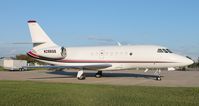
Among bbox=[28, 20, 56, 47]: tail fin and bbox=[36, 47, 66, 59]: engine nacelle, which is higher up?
bbox=[28, 20, 56, 47]: tail fin

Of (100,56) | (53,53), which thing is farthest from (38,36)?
(100,56)

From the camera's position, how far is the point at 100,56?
30.8 metres

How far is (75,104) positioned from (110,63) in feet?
66.7

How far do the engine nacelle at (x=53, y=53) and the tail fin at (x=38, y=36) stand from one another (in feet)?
4.30

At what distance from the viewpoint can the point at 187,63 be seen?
2652 cm

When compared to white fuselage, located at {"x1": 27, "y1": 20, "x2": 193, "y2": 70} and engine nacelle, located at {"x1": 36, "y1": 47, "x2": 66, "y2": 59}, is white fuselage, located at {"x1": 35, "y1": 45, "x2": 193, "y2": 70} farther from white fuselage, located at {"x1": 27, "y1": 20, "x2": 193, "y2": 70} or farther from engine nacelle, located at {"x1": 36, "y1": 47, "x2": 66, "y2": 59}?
engine nacelle, located at {"x1": 36, "y1": 47, "x2": 66, "y2": 59}

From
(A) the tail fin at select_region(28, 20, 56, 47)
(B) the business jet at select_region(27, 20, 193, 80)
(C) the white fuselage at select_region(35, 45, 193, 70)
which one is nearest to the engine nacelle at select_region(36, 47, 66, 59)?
(B) the business jet at select_region(27, 20, 193, 80)

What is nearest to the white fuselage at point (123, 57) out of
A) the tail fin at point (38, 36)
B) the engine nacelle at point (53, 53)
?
the engine nacelle at point (53, 53)

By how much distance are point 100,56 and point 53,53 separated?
16.0 ft

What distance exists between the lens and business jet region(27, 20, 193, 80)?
Answer: 2762cm

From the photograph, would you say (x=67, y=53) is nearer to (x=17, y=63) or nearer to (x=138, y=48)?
(x=138, y=48)

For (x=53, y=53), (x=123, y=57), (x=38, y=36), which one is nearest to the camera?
(x=123, y=57)

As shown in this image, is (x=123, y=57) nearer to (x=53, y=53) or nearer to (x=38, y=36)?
(x=53, y=53)

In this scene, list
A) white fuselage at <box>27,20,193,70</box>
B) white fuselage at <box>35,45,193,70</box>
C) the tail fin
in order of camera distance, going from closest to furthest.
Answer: white fuselage at <box>35,45,193,70</box>, white fuselage at <box>27,20,193,70</box>, the tail fin
